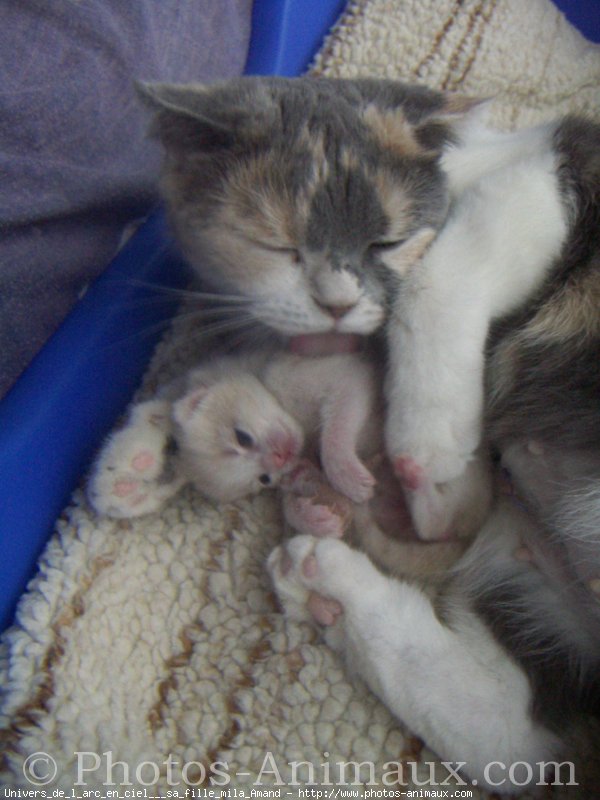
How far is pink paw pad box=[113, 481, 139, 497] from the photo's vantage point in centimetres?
90

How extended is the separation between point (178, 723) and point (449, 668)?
369mm

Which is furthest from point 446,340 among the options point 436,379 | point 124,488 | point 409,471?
point 124,488

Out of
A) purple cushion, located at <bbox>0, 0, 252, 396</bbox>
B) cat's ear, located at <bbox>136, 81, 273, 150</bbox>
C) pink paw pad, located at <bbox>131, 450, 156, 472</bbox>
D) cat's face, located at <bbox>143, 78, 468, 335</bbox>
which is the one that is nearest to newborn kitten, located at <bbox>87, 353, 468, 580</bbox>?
pink paw pad, located at <bbox>131, 450, 156, 472</bbox>

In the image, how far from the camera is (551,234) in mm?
802

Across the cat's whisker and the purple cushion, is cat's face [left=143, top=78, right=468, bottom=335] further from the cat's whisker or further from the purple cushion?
the purple cushion

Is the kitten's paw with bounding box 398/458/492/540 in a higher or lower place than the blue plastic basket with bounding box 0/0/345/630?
higher

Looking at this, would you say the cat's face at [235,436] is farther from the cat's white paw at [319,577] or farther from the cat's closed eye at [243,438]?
the cat's white paw at [319,577]

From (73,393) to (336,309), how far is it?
42cm

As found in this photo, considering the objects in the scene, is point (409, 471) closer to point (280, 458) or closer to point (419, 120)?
point (280, 458)

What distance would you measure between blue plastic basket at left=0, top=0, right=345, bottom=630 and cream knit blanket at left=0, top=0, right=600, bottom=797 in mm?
38

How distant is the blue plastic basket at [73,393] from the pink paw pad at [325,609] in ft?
1.40

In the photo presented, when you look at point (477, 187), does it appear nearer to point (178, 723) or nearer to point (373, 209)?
point (373, 209)

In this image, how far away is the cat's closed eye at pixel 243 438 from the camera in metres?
0.88

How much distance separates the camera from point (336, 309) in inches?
31.5
